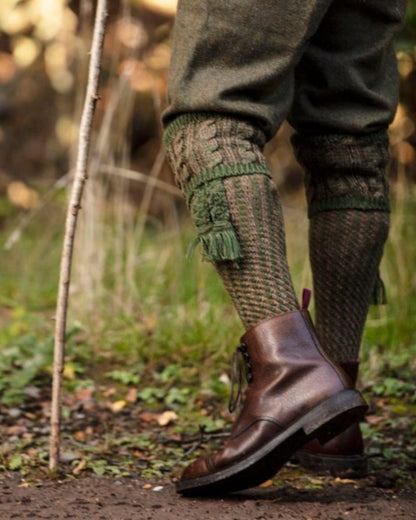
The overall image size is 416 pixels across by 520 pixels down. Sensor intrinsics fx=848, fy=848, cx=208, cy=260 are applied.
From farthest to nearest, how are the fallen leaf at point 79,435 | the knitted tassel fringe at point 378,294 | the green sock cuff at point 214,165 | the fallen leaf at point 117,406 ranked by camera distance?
the fallen leaf at point 117,406 → the fallen leaf at point 79,435 → the knitted tassel fringe at point 378,294 → the green sock cuff at point 214,165

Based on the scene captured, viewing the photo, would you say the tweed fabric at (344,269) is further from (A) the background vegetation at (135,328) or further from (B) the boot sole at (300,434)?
(B) the boot sole at (300,434)

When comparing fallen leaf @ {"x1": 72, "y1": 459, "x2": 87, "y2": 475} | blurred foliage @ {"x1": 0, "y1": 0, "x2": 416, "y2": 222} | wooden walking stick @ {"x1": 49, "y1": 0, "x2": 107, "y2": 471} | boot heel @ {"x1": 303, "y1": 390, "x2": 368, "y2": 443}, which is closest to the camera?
boot heel @ {"x1": 303, "y1": 390, "x2": 368, "y2": 443}

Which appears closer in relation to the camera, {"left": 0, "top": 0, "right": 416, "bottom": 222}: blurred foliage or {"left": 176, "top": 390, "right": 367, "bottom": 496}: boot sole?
{"left": 176, "top": 390, "right": 367, "bottom": 496}: boot sole

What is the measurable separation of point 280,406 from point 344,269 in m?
0.51

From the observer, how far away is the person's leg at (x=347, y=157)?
1866 millimetres

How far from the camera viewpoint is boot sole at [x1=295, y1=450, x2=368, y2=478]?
6.24 ft

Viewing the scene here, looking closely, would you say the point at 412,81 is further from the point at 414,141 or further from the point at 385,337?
the point at 385,337

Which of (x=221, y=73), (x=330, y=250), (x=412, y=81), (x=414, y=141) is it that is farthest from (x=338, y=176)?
(x=414, y=141)

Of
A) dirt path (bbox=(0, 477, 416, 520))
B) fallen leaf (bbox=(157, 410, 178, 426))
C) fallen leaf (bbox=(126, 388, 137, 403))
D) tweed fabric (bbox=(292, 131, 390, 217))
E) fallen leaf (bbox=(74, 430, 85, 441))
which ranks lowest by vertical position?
dirt path (bbox=(0, 477, 416, 520))

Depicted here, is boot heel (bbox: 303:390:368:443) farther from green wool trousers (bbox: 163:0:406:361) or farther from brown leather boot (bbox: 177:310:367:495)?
green wool trousers (bbox: 163:0:406:361)

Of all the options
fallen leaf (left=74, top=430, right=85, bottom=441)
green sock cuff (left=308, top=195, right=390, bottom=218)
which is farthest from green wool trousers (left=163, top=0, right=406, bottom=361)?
fallen leaf (left=74, top=430, right=85, bottom=441)

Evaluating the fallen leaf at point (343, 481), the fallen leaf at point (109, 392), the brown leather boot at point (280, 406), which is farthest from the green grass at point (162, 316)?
the brown leather boot at point (280, 406)

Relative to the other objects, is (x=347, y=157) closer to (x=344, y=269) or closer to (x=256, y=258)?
(x=344, y=269)

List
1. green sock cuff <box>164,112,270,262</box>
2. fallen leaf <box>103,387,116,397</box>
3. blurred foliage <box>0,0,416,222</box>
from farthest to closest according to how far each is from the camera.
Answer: blurred foliage <box>0,0,416,222</box>, fallen leaf <box>103,387,116,397</box>, green sock cuff <box>164,112,270,262</box>
